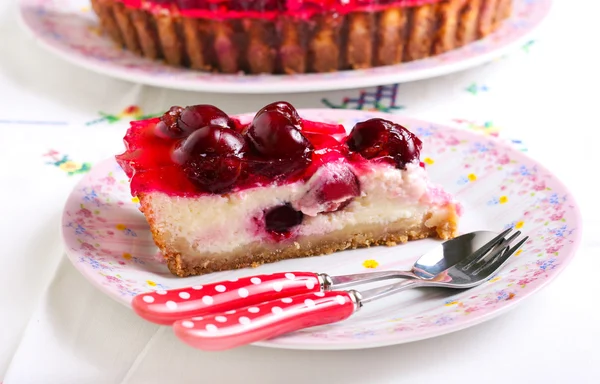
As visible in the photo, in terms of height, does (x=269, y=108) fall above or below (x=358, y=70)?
above

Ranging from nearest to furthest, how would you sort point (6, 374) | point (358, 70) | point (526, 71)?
point (6, 374), point (358, 70), point (526, 71)

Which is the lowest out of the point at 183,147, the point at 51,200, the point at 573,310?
the point at 51,200

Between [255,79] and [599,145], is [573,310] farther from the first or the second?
[255,79]

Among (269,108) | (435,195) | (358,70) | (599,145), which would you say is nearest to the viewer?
(269,108)

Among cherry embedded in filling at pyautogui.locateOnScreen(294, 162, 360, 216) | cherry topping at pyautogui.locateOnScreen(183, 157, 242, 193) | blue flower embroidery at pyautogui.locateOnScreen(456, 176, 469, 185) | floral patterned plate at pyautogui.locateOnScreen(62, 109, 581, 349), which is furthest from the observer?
blue flower embroidery at pyautogui.locateOnScreen(456, 176, 469, 185)

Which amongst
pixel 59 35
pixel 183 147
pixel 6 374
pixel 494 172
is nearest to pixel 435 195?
pixel 494 172

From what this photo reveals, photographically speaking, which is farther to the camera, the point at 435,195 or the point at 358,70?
the point at 358,70

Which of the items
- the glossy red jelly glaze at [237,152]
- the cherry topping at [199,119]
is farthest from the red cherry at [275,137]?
the cherry topping at [199,119]

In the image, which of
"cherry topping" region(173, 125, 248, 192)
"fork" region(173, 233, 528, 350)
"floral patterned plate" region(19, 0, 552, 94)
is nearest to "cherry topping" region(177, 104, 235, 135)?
"cherry topping" region(173, 125, 248, 192)

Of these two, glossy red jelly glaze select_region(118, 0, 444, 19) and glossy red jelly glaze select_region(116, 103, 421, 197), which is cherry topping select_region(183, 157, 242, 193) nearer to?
glossy red jelly glaze select_region(116, 103, 421, 197)
